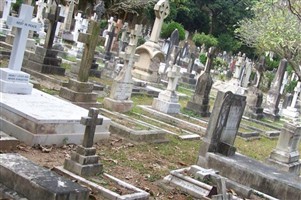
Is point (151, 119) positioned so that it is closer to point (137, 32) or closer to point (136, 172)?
point (137, 32)

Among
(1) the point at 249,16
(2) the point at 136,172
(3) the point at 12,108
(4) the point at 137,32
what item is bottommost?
(2) the point at 136,172

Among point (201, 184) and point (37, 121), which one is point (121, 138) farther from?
point (201, 184)

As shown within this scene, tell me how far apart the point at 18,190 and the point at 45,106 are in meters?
3.52

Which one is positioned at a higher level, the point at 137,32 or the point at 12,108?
the point at 137,32

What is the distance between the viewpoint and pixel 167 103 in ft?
43.6

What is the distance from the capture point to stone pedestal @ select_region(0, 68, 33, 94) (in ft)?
27.0

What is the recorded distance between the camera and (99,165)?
21.7 feet

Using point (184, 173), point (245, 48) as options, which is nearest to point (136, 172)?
point (184, 173)

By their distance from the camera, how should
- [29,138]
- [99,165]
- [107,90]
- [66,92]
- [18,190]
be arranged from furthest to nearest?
[107,90], [66,92], [29,138], [99,165], [18,190]

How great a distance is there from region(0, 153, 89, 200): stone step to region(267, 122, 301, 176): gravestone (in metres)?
5.95

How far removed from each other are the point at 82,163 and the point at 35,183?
1.81 m

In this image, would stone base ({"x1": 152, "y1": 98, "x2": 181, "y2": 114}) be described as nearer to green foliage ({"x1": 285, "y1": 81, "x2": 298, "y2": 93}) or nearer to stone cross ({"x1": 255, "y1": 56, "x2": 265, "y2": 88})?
stone cross ({"x1": 255, "y1": 56, "x2": 265, "y2": 88})

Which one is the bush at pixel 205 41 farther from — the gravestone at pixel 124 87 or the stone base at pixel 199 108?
the gravestone at pixel 124 87

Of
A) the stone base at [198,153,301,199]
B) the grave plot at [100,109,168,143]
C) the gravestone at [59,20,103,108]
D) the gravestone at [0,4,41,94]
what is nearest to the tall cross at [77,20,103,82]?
the gravestone at [59,20,103,108]
